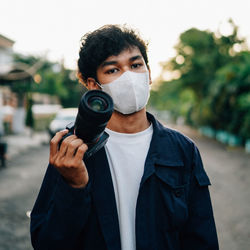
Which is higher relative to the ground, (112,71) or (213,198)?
(112,71)

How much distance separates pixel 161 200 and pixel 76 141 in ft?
1.87

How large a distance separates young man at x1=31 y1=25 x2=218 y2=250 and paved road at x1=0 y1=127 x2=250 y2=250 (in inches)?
102

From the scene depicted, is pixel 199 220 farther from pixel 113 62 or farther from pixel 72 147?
pixel 113 62

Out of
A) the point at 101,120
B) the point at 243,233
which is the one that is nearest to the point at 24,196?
the point at 243,233

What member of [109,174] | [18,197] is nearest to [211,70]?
[18,197]

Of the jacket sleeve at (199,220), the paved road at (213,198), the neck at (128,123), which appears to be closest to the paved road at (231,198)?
the paved road at (213,198)

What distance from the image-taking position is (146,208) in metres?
1.52

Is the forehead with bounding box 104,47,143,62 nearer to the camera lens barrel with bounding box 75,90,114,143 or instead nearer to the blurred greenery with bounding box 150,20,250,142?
the camera lens barrel with bounding box 75,90,114,143

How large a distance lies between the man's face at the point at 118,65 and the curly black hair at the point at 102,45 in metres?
0.03

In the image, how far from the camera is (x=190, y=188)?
1.63 m

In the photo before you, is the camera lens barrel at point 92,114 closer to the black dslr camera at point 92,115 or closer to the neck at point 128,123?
the black dslr camera at point 92,115

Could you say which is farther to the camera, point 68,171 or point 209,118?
point 209,118

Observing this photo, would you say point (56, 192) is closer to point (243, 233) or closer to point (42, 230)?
point (42, 230)

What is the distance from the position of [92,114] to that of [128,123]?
21.0 inches
